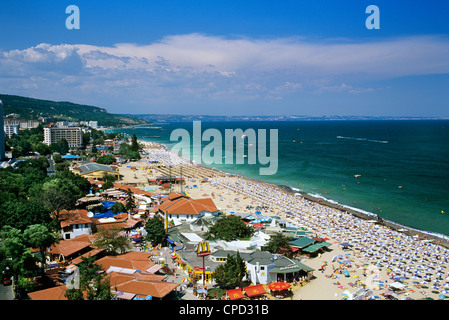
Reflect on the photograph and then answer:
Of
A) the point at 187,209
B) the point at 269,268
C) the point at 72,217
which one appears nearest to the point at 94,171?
the point at 72,217

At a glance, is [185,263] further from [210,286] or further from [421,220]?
[421,220]

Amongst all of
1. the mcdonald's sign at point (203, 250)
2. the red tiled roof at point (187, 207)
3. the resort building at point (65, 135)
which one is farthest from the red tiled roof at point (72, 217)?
the resort building at point (65, 135)

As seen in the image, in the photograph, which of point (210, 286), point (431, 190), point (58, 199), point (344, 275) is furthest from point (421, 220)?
point (58, 199)

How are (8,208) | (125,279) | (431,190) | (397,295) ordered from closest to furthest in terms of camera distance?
(125,279), (397,295), (8,208), (431,190)

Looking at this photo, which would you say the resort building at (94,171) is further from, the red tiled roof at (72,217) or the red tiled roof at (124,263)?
the red tiled roof at (124,263)

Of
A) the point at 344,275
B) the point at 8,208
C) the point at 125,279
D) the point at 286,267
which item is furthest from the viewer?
the point at 8,208

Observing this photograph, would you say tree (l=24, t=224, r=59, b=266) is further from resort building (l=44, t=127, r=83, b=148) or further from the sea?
resort building (l=44, t=127, r=83, b=148)

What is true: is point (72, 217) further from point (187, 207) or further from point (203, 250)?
point (203, 250)
